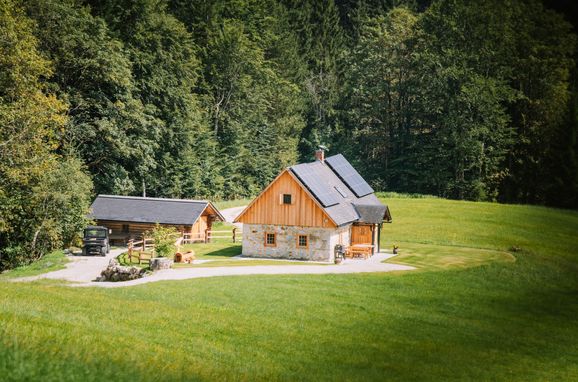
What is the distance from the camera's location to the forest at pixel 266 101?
40.1 m

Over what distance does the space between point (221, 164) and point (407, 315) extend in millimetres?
55382

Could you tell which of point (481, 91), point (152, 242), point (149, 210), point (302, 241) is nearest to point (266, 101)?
point (481, 91)

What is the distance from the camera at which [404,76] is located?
83188mm

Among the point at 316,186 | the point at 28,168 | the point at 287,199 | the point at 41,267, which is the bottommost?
the point at 41,267

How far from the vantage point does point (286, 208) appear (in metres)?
40.7

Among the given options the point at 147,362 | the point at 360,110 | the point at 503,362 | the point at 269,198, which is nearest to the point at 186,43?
the point at 360,110

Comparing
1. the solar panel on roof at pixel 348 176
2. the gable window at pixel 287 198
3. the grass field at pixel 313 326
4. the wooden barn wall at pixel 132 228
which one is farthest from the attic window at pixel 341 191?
the wooden barn wall at pixel 132 228

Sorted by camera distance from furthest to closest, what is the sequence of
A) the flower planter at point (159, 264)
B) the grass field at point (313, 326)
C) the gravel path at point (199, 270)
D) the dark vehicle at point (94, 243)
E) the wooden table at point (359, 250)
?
the wooden table at point (359, 250) → the dark vehicle at point (94, 243) → the flower planter at point (159, 264) → the gravel path at point (199, 270) → the grass field at point (313, 326)

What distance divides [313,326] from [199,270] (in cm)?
1308

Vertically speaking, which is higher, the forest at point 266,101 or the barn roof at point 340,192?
the forest at point 266,101

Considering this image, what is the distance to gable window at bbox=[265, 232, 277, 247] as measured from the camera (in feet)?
135

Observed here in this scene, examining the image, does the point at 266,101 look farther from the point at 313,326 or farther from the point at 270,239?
the point at 313,326

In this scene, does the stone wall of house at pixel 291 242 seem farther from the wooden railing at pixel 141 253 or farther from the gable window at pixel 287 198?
the wooden railing at pixel 141 253

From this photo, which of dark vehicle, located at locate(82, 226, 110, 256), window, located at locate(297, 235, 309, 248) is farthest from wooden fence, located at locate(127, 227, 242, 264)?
window, located at locate(297, 235, 309, 248)
